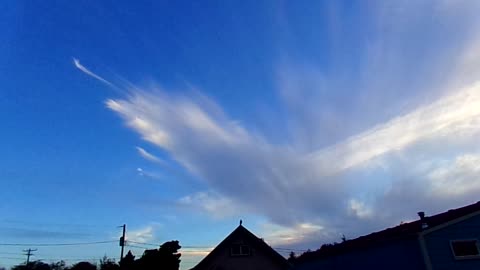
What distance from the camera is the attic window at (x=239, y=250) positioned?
1302 inches

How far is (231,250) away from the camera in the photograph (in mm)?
33156

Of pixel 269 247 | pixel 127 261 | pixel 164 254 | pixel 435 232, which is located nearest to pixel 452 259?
pixel 435 232

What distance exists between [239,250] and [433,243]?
17434mm

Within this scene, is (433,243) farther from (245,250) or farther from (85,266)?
(85,266)

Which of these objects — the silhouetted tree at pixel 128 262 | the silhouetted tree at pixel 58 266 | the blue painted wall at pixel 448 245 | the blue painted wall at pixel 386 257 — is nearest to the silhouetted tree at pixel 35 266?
the silhouetted tree at pixel 58 266

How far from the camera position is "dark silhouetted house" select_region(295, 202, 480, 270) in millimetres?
19156

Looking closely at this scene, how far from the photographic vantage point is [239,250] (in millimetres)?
33250

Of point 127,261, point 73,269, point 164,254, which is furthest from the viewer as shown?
point 73,269

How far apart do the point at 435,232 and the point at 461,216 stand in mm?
1912

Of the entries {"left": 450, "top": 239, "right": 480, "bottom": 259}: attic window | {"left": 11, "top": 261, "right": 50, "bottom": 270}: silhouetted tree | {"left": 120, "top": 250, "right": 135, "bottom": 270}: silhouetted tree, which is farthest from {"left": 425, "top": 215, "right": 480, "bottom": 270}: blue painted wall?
{"left": 11, "top": 261, "right": 50, "bottom": 270}: silhouetted tree

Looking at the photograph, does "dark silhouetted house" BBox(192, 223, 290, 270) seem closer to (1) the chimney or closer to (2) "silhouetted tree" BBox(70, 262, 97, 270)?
(1) the chimney

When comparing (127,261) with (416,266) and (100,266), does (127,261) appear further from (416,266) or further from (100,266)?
(416,266)

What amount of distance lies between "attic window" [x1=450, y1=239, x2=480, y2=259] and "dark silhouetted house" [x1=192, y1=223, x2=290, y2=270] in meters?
15.6

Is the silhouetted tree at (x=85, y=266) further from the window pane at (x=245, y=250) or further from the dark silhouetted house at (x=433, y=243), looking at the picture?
the dark silhouetted house at (x=433, y=243)
